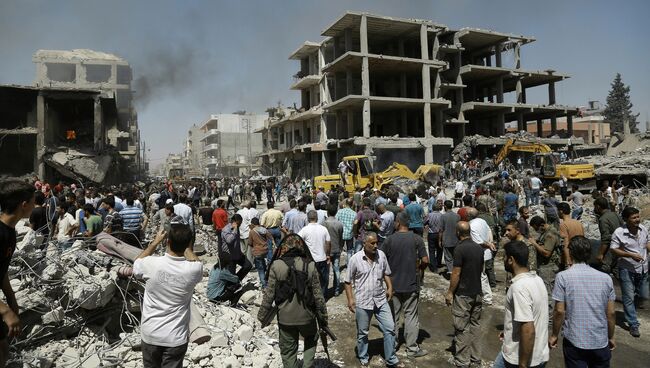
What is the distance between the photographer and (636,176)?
2038 centimetres

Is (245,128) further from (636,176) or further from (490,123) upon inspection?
(636,176)

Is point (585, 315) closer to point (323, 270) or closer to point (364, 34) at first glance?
point (323, 270)

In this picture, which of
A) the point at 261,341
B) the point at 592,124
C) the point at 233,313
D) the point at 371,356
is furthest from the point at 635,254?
the point at 592,124

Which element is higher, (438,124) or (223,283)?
(438,124)

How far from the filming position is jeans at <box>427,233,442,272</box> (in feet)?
28.5

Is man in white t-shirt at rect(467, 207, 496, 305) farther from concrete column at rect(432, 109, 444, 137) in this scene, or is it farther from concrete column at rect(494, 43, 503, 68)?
concrete column at rect(494, 43, 503, 68)

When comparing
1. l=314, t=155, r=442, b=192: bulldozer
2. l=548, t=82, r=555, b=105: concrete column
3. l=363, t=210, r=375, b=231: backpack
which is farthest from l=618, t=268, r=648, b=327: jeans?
l=548, t=82, r=555, b=105: concrete column

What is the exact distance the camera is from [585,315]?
329cm

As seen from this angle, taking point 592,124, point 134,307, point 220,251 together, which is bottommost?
point 134,307

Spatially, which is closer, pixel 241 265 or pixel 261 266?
pixel 241 265

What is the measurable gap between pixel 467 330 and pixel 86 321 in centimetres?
467

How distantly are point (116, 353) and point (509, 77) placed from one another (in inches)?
1618

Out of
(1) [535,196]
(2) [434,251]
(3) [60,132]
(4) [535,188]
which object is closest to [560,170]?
(1) [535,196]

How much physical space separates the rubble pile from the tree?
77.5 metres
